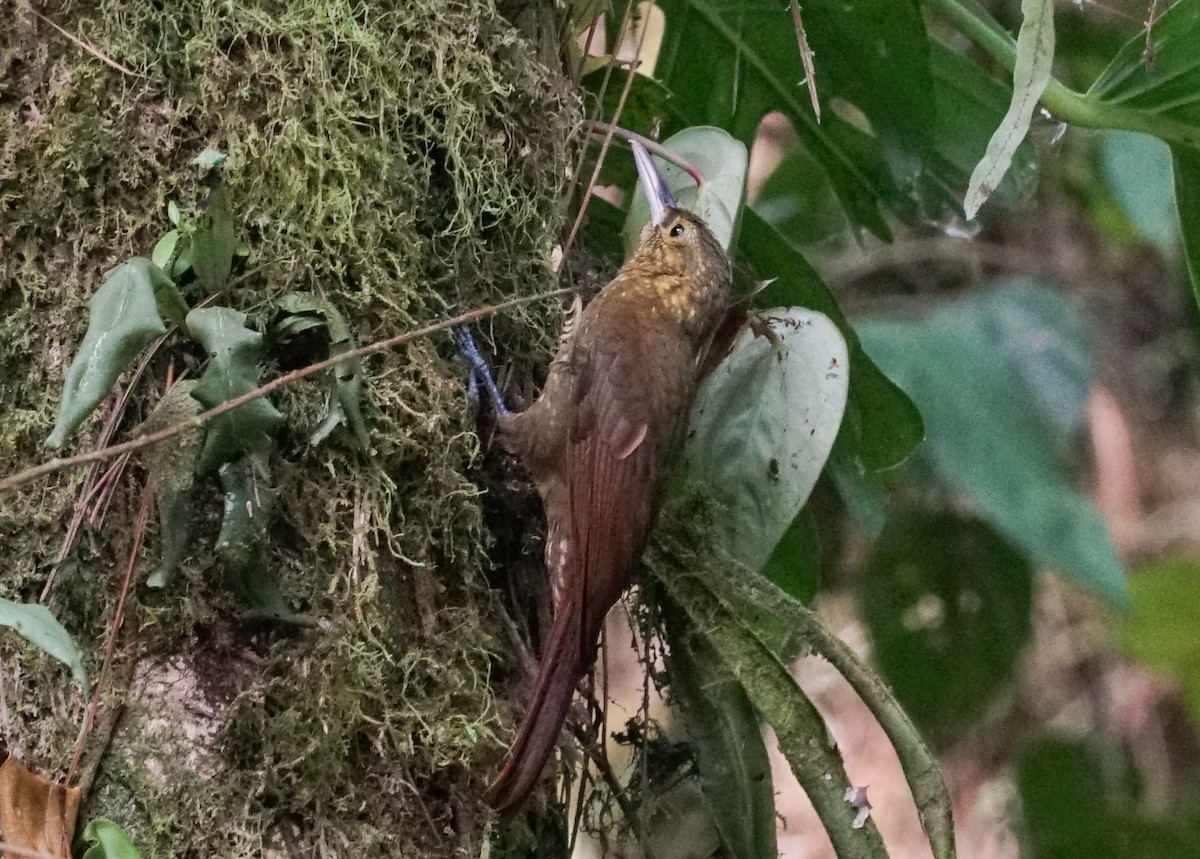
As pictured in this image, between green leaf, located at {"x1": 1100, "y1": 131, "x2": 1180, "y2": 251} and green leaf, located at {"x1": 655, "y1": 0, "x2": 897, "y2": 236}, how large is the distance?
1.96 feet

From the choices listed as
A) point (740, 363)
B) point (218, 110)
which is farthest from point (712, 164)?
point (218, 110)

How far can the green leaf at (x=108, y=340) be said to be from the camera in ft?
3.28

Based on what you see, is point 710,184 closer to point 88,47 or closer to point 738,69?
point 738,69

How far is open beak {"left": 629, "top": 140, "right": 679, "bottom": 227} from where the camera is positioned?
1577 mm

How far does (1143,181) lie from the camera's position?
2.28m

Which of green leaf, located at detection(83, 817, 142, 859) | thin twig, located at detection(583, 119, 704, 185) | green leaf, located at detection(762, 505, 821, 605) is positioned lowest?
green leaf, located at detection(762, 505, 821, 605)

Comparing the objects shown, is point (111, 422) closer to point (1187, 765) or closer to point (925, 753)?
point (925, 753)

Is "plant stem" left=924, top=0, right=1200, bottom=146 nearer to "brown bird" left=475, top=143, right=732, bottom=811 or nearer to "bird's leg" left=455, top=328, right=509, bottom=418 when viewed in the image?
"brown bird" left=475, top=143, right=732, bottom=811

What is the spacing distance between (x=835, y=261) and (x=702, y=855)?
1734mm

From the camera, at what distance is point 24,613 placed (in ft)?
3.13

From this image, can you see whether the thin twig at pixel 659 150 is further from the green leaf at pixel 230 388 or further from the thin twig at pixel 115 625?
the thin twig at pixel 115 625

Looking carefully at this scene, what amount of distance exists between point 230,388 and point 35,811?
44 centimetres

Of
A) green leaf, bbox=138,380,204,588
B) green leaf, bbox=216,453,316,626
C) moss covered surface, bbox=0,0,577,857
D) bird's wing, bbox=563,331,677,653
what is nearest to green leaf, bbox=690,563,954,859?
bird's wing, bbox=563,331,677,653

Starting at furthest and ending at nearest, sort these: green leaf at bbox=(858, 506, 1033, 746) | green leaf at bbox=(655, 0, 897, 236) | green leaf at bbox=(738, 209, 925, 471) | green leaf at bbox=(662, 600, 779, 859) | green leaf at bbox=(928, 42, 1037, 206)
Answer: green leaf at bbox=(858, 506, 1033, 746)
green leaf at bbox=(928, 42, 1037, 206)
green leaf at bbox=(655, 0, 897, 236)
green leaf at bbox=(738, 209, 925, 471)
green leaf at bbox=(662, 600, 779, 859)
